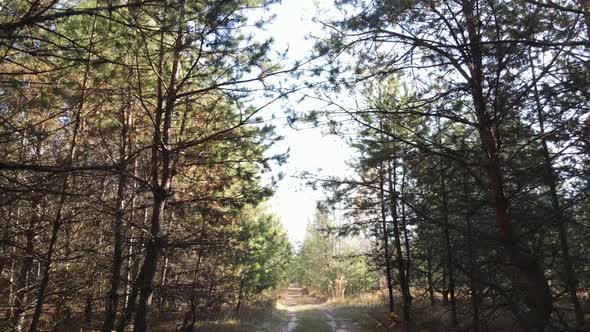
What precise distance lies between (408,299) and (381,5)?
8.68 metres

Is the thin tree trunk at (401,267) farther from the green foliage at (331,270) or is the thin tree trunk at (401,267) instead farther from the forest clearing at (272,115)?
the green foliage at (331,270)

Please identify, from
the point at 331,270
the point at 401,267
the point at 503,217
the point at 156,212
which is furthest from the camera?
the point at 331,270

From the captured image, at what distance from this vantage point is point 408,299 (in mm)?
11359

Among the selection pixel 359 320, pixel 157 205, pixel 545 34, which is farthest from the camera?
pixel 359 320

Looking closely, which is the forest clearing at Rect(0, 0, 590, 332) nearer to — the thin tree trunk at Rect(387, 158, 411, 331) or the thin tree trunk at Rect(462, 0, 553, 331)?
the thin tree trunk at Rect(462, 0, 553, 331)

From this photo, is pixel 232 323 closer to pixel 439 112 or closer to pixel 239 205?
pixel 239 205

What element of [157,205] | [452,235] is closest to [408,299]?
[452,235]

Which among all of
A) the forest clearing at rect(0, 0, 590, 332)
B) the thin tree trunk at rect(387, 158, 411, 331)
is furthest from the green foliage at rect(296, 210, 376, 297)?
the forest clearing at rect(0, 0, 590, 332)

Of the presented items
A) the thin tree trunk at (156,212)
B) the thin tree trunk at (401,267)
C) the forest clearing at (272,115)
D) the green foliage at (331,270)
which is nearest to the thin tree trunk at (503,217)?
the forest clearing at (272,115)

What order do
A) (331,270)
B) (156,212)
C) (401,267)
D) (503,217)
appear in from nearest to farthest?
(503,217) < (156,212) < (401,267) < (331,270)

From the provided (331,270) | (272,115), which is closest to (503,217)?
(272,115)

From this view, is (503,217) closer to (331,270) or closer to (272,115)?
(272,115)

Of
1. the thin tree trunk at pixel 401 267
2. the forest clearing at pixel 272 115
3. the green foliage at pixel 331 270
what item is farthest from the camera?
the green foliage at pixel 331 270

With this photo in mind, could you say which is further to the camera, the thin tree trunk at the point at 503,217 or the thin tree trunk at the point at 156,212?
the thin tree trunk at the point at 156,212
